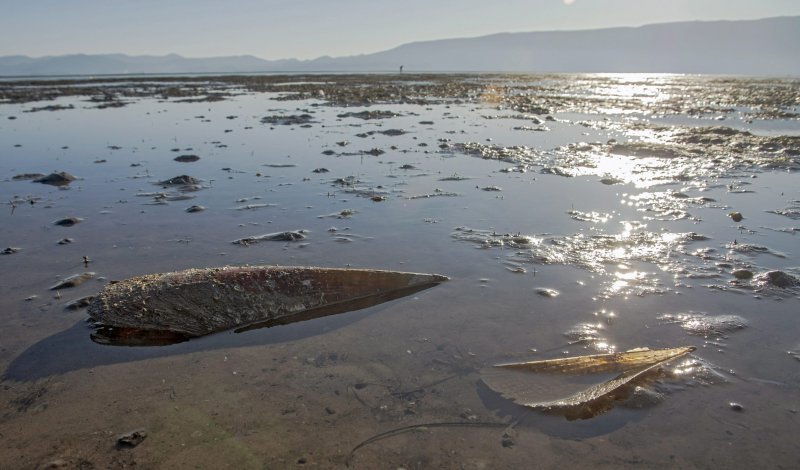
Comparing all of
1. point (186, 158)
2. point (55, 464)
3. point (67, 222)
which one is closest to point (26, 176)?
point (186, 158)

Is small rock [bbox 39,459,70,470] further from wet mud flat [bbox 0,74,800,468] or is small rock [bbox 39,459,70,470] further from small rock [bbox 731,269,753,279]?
small rock [bbox 731,269,753,279]

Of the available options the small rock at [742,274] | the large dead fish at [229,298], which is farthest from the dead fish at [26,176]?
the small rock at [742,274]

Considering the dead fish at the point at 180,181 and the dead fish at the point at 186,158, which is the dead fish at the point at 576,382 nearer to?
the dead fish at the point at 180,181

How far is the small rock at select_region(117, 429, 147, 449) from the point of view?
3.23 metres

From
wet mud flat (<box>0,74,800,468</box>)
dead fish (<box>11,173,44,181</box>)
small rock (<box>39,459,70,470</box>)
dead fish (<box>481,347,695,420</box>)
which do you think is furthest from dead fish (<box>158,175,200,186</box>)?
dead fish (<box>481,347,695,420</box>)

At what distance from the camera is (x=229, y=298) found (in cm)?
497

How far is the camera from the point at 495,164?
42.1 feet

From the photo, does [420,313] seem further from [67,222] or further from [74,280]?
[67,222]

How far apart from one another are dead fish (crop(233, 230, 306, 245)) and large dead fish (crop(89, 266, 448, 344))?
186 cm

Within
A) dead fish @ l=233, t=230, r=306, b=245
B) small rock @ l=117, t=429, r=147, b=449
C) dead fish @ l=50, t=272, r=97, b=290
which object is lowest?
small rock @ l=117, t=429, r=147, b=449

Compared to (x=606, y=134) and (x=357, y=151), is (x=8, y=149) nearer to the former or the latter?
(x=357, y=151)

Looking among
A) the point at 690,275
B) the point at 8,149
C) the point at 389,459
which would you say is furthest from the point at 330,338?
the point at 8,149

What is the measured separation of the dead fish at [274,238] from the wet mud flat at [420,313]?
7 centimetres

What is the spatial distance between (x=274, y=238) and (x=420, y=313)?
315cm
